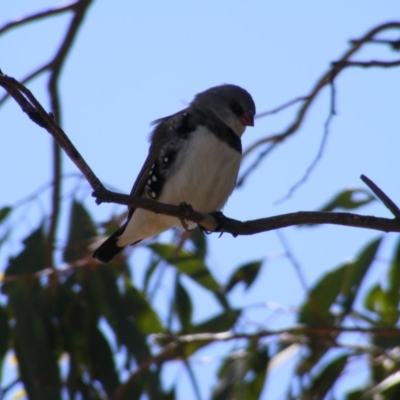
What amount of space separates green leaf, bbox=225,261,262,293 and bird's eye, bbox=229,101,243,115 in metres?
0.96

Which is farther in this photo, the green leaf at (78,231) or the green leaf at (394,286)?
the green leaf at (394,286)

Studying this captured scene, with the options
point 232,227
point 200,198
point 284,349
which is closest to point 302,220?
point 232,227

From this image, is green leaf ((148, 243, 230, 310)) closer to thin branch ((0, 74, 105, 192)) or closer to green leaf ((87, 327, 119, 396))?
green leaf ((87, 327, 119, 396))

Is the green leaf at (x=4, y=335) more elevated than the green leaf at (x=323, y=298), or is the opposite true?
the green leaf at (x=4, y=335)

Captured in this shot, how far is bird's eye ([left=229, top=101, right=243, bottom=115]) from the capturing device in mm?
4564

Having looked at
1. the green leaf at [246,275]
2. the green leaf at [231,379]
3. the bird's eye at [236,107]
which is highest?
the bird's eye at [236,107]

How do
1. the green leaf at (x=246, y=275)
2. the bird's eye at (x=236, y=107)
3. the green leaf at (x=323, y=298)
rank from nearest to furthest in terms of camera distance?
1. the bird's eye at (x=236, y=107)
2. the green leaf at (x=323, y=298)
3. the green leaf at (x=246, y=275)

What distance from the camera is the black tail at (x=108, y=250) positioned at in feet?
13.7

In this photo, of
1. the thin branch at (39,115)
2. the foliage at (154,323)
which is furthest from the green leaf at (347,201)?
the thin branch at (39,115)

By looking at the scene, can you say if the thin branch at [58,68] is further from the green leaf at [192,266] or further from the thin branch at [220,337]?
the thin branch at [220,337]

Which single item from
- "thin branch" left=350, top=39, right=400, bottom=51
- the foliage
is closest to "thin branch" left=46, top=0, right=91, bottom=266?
the foliage

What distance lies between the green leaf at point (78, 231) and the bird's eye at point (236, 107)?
3.25 feet

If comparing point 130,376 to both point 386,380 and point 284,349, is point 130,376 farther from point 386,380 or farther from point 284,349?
point 386,380

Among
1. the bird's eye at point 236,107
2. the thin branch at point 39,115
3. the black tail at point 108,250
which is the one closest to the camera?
the thin branch at point 39,115
